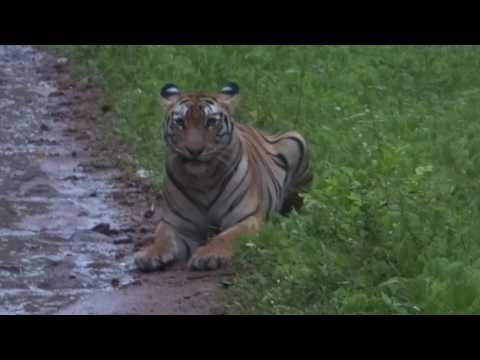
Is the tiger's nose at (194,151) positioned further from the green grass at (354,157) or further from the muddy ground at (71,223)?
the muddy ground at (71,223)

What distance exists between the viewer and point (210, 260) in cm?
853

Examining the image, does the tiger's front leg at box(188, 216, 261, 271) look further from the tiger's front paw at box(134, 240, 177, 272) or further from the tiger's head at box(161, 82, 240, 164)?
the tiger's head at box(161, 82, 240, 164)

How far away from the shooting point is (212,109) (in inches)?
361

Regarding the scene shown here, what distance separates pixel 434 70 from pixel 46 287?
256 inches

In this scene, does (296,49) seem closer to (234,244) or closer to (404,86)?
(404,86)

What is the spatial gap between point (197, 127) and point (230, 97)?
505 mm

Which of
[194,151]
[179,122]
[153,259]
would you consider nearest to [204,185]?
[194,151]

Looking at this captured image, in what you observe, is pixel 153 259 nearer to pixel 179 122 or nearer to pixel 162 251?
pixel 162 251

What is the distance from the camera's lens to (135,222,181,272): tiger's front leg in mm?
8688

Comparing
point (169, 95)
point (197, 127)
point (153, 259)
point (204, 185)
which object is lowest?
point (153, 259)

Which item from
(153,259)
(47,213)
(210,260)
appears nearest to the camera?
(210,260)

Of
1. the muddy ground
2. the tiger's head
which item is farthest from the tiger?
the muddy ground

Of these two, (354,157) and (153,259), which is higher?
(354,157)

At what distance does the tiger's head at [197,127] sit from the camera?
902 cm
